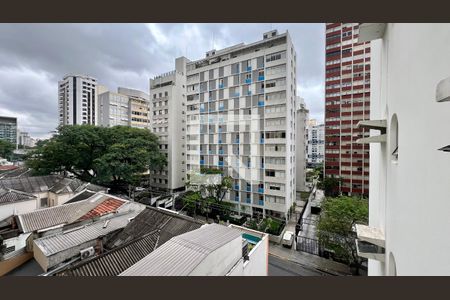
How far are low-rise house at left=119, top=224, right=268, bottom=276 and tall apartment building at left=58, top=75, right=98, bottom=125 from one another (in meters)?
41.9

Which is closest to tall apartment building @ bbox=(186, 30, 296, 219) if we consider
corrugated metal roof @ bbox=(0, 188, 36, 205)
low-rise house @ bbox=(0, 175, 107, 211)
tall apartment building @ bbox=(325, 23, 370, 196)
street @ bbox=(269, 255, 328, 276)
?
street @ bbox=(269, 255, 328, 276)

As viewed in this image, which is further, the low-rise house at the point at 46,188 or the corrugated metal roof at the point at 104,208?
the low-rise house at the point at 46,188

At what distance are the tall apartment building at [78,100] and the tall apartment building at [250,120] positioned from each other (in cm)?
2959

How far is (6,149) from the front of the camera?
3338 cm

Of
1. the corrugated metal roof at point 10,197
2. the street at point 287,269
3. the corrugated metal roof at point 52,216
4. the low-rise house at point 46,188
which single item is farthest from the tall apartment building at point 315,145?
the corrugated metal roof at point 10,197

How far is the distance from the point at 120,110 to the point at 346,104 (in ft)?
120

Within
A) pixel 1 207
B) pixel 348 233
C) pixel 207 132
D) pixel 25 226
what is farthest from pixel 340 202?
pixel 1 207

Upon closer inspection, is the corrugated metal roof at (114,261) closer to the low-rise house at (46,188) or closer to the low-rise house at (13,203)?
the low-rise house at (13,203)

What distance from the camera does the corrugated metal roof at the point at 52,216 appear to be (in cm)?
733

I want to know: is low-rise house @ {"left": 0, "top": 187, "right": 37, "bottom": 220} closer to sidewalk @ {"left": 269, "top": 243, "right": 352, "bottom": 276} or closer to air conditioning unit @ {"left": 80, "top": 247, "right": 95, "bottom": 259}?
air conditioning unit @ {"left": 80, "top": 247, "right": 95, "bottom": 259}

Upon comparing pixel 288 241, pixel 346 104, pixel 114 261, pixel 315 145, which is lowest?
pixel 288 241

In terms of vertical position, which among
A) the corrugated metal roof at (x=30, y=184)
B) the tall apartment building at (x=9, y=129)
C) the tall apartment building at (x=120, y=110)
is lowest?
the corrugated metal roof at (x=30, y=184)

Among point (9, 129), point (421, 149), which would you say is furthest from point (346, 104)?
point (9, 129)

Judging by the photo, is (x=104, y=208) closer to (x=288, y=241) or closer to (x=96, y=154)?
(x=288, y=241)
